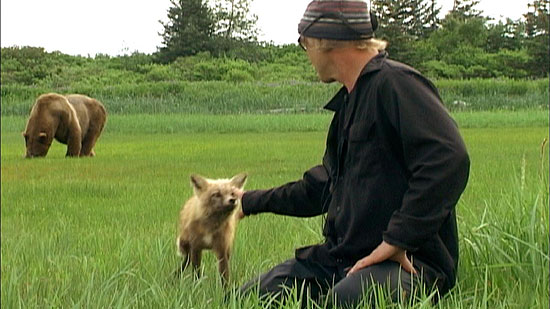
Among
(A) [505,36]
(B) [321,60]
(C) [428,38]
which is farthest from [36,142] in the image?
(A) [505,36]

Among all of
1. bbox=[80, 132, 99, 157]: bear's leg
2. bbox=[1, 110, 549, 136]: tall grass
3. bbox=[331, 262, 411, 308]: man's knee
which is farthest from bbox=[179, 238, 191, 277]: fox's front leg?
bbox=[1, 110, 549, 136]: tall grass

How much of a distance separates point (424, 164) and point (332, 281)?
74cm

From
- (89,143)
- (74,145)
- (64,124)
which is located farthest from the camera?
(89,143)

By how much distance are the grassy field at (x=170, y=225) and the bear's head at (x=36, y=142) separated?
31cm

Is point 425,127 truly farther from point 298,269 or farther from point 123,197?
point 123,197

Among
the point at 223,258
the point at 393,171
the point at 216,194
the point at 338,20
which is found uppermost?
the point at 338,20

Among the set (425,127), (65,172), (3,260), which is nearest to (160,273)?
(3,260)

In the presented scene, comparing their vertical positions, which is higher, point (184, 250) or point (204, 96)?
point (184, 250)

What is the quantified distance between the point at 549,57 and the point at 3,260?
84.9ft

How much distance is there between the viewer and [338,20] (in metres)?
3.51

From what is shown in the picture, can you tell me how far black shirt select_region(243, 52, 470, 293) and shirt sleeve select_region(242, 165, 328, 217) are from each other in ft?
0.67

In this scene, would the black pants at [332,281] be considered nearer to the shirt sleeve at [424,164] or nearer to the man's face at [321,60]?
the shirt sleeve at [424,164]

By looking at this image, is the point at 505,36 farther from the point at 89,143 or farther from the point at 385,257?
the point at 385,257

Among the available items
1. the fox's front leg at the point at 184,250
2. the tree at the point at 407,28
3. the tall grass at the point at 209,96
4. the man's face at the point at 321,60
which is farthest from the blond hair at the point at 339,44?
the tall grass at the point at 209,96
